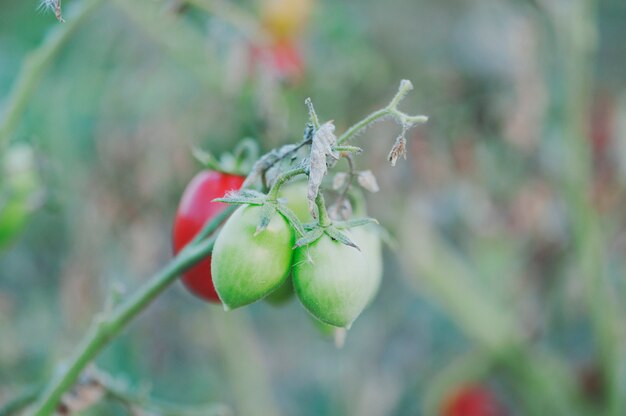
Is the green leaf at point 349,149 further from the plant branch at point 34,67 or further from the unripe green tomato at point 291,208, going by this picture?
the plant branch at point 34,67

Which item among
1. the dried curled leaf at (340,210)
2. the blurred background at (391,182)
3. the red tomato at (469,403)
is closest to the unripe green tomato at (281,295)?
the dried curled leaf at (340,210)

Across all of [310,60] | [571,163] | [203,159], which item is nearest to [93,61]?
[310,60]

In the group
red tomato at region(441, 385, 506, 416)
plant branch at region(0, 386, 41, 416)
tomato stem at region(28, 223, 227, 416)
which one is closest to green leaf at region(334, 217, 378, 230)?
tomato stem at region(28, 223, 227, 416)

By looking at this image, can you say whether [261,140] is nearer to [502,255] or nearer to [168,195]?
[168,195]

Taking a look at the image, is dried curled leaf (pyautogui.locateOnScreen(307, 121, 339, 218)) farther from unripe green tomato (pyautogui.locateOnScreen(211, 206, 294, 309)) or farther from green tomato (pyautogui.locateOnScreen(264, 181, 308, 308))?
green tomato (pyautogui.locateOnScreen(264, 181, 308, 308))

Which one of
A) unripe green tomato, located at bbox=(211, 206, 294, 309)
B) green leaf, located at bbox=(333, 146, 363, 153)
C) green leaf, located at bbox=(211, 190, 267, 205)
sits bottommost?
unripe green tomato, located at bbox=(211, 206, 294, 309)

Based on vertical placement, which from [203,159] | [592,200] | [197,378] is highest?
[592,200]

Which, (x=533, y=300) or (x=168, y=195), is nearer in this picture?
(x=168, y=195)
